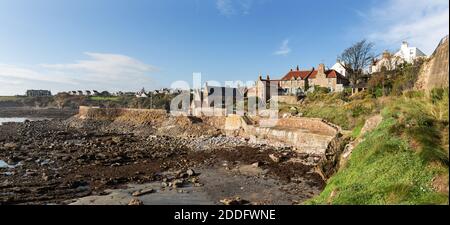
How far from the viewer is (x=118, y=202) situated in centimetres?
1448

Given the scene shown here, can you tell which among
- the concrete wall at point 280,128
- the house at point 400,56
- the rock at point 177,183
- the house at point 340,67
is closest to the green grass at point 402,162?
the concrete wall at point 280,128

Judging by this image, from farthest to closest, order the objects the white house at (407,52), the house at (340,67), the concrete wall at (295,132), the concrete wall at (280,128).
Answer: the house at (340,67)
the white house at (407,52)
the concrete wall at (280,128)
the concrete wall at (295,132)

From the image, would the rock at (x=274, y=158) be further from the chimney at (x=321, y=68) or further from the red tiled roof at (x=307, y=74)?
the chimney at (x=321, y=68)

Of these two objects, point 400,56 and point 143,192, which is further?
point 400,56

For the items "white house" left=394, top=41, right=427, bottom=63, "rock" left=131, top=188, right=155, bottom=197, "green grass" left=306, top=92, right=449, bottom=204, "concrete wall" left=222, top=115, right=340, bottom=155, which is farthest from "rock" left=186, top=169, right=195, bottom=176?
"white house" left=394, top=41, right=427, bottom=63

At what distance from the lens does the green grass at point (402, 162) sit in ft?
20.7

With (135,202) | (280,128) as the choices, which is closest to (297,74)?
(280,128)

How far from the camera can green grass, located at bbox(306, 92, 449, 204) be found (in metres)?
6.32

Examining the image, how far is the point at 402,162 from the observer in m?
7.64

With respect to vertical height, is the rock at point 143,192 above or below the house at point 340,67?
below

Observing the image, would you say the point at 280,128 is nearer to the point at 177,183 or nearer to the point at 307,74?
the point at 177,183

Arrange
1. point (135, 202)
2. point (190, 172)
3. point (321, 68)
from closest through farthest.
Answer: point (135, 202) < point (190, 172) < point (321, 68)
